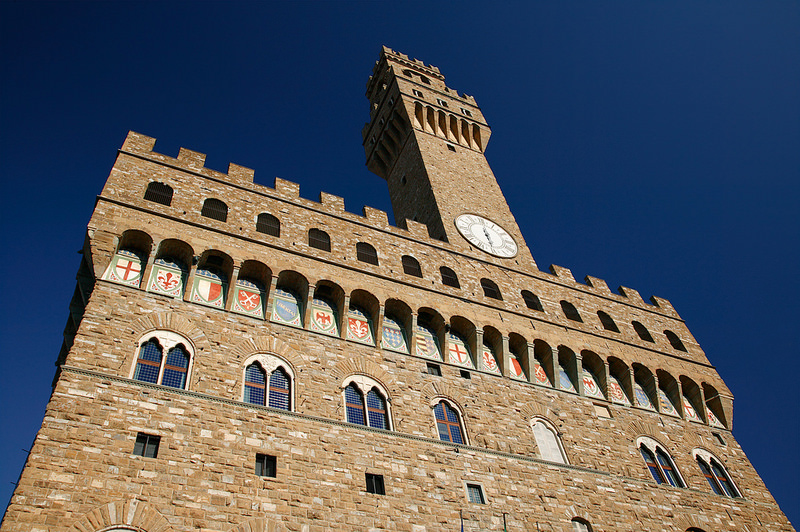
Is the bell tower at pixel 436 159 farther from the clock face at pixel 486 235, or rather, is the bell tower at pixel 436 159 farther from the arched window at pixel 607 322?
the arched window at pixel 607 322

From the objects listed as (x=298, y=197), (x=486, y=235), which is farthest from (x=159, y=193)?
(x=486, y=235)

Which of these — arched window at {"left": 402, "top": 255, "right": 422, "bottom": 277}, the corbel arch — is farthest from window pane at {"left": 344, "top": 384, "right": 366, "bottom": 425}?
arched window at {"left": 402, "top": 255, "right": 422, "bottom": 277}

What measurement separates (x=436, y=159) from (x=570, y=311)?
8.18 metres

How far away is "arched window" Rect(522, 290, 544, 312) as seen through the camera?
61.8ft

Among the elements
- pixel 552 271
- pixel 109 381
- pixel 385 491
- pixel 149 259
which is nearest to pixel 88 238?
pixel 149 259

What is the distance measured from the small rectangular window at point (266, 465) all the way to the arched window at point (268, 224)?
20.7 ft

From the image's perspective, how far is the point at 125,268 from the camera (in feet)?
44.1

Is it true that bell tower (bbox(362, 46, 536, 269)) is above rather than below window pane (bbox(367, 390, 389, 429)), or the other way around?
above

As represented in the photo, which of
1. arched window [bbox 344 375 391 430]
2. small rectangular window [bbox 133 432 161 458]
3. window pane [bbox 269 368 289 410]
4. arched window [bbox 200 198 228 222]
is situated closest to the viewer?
small rectangular window [bbox 133 432 161 458]

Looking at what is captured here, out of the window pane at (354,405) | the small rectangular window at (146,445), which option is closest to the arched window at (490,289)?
the window pane at (354,405)

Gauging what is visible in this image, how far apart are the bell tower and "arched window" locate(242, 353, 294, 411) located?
8.03m

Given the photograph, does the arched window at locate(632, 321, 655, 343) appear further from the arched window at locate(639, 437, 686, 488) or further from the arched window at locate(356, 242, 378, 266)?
the arched window at locate(356, 242, 378, 266)

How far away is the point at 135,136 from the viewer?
53.8 feet

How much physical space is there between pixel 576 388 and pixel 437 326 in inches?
167
